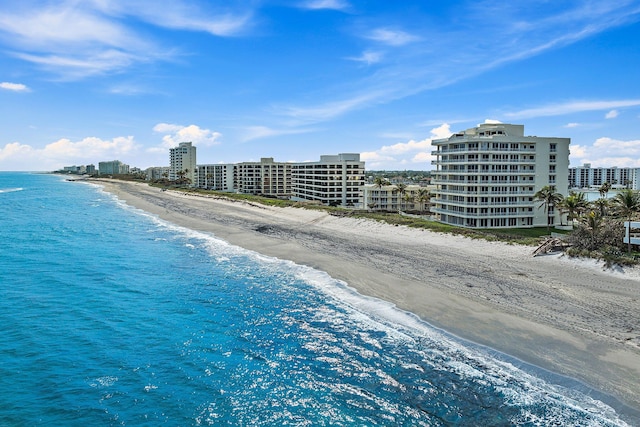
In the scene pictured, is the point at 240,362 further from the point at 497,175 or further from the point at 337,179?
the point at 337,179

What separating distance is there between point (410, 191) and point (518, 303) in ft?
240

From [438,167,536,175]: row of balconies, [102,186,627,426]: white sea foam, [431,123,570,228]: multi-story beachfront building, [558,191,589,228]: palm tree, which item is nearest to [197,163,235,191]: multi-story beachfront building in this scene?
[431,123,570,228]: multi-story beachfront building

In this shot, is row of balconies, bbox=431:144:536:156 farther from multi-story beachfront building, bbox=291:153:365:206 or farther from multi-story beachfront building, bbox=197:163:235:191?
multi-story beachfront building, bbox=197:163:235:191

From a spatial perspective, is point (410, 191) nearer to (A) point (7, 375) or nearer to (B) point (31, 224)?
(B) point (31, 224)

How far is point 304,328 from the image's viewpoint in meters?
25.0

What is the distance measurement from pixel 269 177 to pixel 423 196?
254 ft

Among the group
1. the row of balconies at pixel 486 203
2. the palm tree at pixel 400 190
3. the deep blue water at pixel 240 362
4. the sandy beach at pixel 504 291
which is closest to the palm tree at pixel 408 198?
the palm tree at pixel 400 190

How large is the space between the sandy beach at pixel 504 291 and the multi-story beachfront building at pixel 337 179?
177 ft

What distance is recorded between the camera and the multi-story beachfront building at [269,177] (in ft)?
518

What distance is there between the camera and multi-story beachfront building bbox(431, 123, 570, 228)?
6378 cm

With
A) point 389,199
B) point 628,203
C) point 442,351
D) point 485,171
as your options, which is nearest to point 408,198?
point 389,199

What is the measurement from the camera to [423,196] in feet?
305

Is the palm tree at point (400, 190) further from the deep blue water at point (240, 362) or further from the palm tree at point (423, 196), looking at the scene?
the deep blue water at point (240, 362)

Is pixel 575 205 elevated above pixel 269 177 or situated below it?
below
